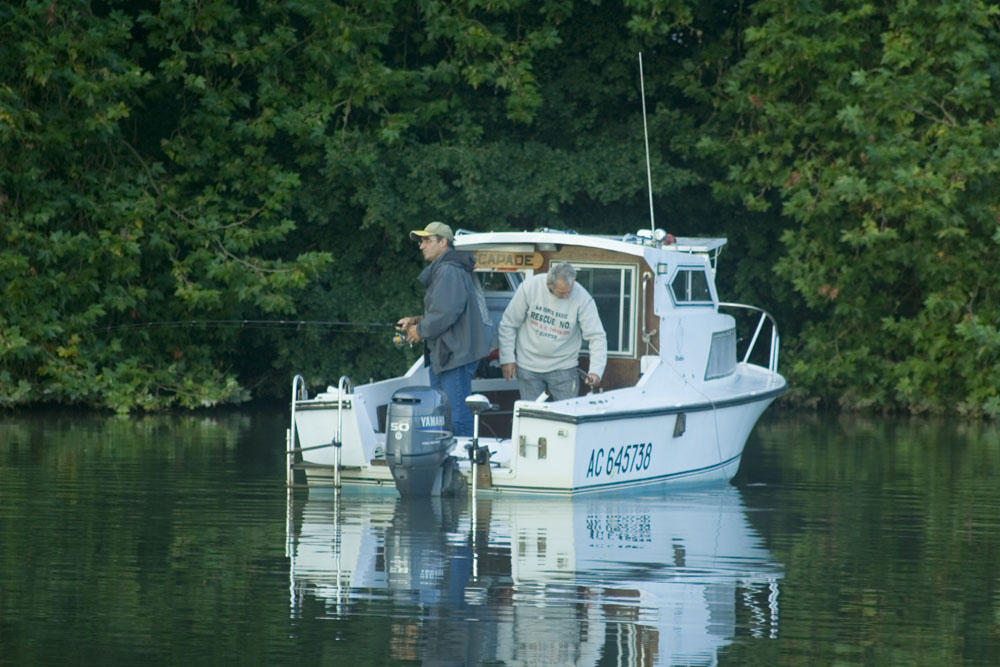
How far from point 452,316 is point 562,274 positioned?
94 cm

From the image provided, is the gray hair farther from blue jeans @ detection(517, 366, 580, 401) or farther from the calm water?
the calm water

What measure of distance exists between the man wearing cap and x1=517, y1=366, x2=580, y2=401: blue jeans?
47 centimetres

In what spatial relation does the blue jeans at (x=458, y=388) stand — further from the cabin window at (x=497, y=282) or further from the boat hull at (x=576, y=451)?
Answer: the cabin window at (x=497, y=282)

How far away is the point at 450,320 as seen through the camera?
49.0 ft

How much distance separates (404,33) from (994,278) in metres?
8.66

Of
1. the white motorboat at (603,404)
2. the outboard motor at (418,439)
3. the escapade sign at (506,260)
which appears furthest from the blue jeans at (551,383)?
the outboard motor at (418,439)

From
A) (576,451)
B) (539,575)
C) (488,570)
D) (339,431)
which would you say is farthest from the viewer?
(339,431)

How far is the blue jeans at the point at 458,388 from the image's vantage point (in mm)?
15195

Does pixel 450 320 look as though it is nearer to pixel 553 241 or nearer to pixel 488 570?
pixel 553 241

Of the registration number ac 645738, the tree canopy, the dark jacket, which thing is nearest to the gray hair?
the dark jacket

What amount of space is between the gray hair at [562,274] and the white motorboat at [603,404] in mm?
939

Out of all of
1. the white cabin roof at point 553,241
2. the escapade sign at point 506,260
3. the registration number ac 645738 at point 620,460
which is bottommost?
the registration number ac 645738 at point 620,460

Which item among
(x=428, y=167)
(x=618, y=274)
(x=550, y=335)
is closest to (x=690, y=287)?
(x=618, y=274)

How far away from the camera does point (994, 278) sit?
2502 centimetres
